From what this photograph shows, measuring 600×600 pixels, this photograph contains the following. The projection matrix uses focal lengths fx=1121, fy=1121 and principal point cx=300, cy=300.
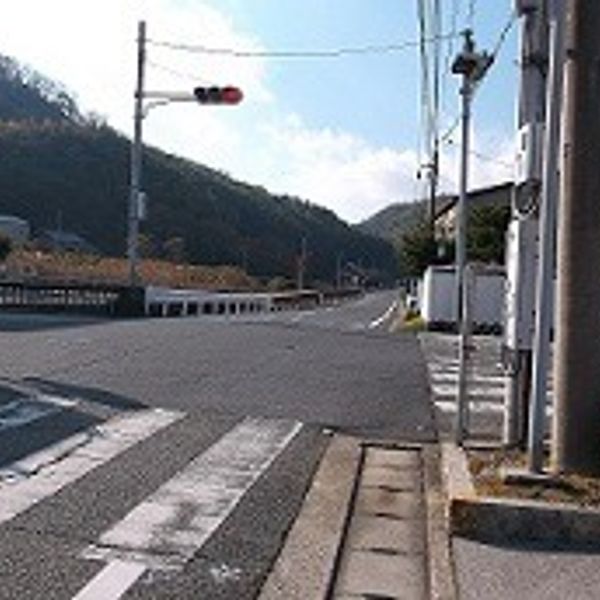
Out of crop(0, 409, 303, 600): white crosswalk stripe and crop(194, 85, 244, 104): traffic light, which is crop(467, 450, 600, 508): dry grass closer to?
crop(0, 409, 303, 600): white crosswalk stripe

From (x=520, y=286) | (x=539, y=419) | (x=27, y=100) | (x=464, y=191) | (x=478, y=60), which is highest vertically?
(x=27, y=100)

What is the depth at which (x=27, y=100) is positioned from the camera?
166m

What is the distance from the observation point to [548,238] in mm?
6539

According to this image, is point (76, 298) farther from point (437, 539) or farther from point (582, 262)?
point (437, 539)

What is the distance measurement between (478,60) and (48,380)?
5216mm

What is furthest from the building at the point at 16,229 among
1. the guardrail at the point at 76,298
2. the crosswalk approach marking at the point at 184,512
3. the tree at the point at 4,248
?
the crosswalk approach marking at the point at 184,512

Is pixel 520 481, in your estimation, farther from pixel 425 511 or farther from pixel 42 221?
pixel 42 221

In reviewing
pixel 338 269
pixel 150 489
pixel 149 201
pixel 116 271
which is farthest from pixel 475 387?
pixel 338 269

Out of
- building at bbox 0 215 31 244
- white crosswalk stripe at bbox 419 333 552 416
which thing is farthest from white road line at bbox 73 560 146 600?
building at bbox 0 215 31 244

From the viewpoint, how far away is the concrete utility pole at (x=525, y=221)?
7465 mm

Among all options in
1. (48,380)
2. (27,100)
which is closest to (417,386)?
(48,380)

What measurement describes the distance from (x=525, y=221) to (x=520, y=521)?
2.32 metres

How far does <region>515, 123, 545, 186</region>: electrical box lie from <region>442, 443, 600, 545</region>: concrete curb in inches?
94.4

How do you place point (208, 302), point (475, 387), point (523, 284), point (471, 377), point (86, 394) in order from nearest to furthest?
point (523, 284)
point (86, 394)
point (475, 387)
point (471, 377)
point (208, 302)
